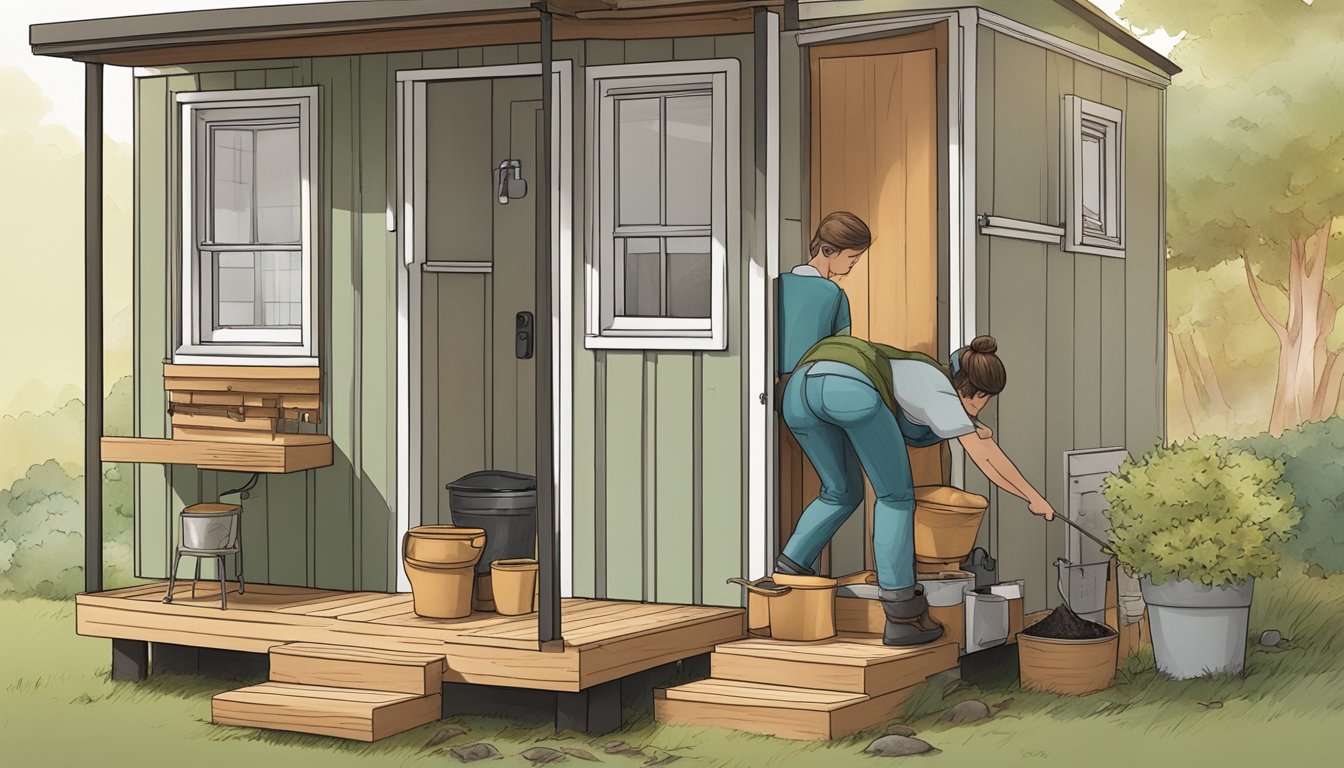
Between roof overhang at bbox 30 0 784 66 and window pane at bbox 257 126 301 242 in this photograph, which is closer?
roof overhang at bbox 30 0 784 66

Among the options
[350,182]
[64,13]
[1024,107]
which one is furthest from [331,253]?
[64,13]

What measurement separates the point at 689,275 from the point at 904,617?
1.84 meters

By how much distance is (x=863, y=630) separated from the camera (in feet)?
24.6

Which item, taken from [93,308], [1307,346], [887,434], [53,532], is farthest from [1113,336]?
[53,532]

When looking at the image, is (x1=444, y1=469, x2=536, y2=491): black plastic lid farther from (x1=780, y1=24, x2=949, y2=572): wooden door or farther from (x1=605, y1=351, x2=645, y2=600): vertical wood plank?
(x1=780, y1=24, x2=949, y2=572): wooden door

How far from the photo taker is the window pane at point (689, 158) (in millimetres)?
7668

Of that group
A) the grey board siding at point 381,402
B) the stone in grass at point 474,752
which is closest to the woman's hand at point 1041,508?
the grey board siding at point 381,402

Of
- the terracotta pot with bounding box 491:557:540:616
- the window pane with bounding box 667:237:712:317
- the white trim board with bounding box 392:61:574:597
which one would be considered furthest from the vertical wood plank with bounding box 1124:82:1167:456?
the terracotta pot with bounding box 491:557:540:616

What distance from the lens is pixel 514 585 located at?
7539 mm

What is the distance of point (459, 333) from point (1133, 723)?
3.68m

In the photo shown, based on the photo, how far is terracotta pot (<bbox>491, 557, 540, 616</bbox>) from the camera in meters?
7.54

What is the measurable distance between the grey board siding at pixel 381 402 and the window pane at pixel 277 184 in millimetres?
182

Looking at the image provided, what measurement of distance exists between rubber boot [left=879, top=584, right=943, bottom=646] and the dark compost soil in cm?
68

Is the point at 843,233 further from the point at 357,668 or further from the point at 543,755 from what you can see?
the point at 357,668
